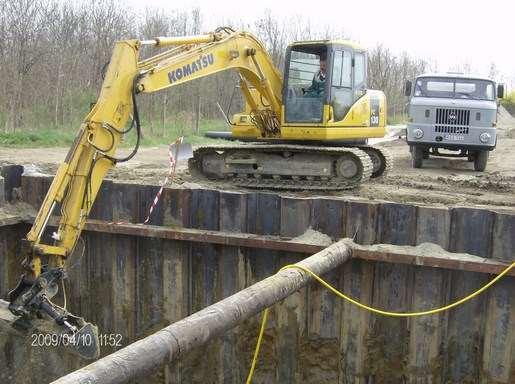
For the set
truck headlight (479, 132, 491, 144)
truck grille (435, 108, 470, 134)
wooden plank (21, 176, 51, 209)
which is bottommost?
wooden plank (21, 176, 51, 209)

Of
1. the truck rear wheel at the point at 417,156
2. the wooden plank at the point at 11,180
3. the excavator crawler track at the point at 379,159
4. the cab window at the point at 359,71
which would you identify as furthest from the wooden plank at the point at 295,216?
the truck rear wheel at the point at 417,156

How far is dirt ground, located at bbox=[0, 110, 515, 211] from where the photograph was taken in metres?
10.6

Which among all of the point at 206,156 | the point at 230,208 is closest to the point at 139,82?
the point at 230,208

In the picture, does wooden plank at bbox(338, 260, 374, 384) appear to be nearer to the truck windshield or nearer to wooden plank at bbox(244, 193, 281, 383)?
wooden plank at bbox(244, 193, 281, 383)

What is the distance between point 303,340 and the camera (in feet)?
22.6

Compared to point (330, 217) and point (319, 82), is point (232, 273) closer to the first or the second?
point (330, 217)

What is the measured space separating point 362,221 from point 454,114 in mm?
9938

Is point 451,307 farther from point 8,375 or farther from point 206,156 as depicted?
point 206,156

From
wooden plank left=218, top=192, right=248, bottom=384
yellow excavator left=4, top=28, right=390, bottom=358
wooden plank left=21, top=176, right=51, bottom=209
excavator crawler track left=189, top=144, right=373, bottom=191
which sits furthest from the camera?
excavator crawler track left=189, top=144, right=373, bottom=191

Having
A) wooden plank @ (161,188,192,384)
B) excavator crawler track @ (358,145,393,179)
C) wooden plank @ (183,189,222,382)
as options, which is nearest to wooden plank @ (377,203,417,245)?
wooden plank @ (183,189,222,382)

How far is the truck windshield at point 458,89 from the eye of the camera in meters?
16.2

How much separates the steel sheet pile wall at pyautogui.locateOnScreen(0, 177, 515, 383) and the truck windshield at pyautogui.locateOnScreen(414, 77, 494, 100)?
34.6 feet

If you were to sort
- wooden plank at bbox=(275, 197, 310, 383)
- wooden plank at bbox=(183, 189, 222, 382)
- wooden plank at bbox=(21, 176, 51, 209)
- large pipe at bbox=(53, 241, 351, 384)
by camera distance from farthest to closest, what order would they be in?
wooden plank at bbox=(21, 176, 51, 209) → wooden plank at bbox=(183, 189, 222, 382) → wooden plank at bbox=(275, 197, 310, 383) → large pipe at bbox=(53, 241, 351, 384)

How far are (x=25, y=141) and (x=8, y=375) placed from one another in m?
14.4
